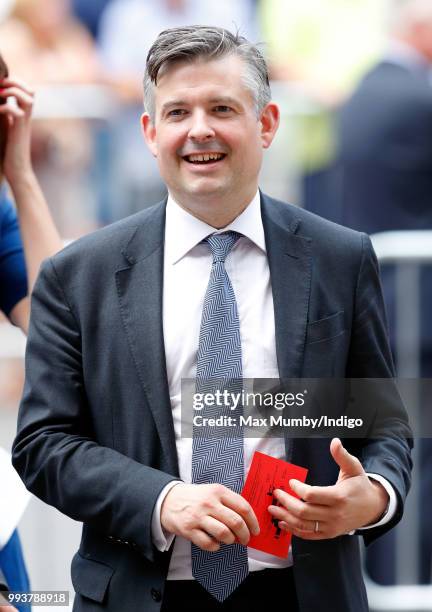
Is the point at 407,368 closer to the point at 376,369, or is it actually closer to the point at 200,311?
the point at 376,369

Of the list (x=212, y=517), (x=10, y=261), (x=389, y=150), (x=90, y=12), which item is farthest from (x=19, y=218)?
(x=90, y=12)

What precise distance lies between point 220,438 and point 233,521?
293 millimetres

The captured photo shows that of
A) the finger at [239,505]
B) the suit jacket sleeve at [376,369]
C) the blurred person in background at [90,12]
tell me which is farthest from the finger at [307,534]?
the blurred person in background at [90,12]

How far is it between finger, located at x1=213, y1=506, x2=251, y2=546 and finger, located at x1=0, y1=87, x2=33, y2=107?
1515 mm

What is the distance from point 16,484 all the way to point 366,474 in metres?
1.06

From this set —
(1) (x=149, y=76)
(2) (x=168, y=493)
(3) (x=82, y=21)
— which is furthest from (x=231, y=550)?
(3) (x=82, y=21)

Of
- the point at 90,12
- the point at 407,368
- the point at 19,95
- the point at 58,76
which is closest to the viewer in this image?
the point at 19,95

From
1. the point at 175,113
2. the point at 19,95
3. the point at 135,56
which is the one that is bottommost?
the point at 175,113

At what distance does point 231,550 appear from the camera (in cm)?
320

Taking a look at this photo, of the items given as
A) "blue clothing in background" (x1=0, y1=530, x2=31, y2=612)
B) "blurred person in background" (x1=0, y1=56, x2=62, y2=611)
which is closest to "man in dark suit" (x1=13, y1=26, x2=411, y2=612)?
Answer: "blue clothing in background" (x1=0, y1=530, x2=31, y2=612)

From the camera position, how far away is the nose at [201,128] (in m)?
3.22

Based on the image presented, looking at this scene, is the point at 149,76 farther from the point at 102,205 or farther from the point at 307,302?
the point at 102,205

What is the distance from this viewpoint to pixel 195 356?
10.7 ft

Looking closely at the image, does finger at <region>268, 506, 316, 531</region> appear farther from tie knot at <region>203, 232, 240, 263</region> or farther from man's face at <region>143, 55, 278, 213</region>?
man's face at <region>143, 55, 278, 213</region>
